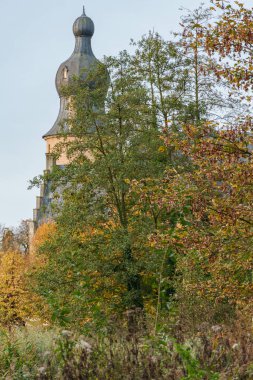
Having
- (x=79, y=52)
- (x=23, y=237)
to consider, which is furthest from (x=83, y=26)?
(x=23, y=237)

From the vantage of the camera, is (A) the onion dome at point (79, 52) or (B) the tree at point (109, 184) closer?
(B) the tree at point (109, 184)

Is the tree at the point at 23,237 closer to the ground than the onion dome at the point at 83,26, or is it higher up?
closer to the ground

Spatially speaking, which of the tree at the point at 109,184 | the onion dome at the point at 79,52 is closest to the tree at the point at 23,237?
the onion dome at the point at 79,52

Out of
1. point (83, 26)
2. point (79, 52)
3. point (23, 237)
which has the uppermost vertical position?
point (83, 26)

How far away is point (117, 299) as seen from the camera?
29.5m

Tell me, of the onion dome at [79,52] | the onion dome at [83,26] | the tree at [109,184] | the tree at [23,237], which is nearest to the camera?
the tree at [109,184]

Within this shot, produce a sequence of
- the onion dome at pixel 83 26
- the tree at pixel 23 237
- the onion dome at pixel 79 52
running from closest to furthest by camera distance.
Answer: the tree at pixel 23 237 → the onion dome at pixel 79 52 → the onion dome at pixel 83 26

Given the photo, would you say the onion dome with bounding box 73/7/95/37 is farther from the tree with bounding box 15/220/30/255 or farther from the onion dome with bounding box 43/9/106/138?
the tree with bounding box 15/220/30/255

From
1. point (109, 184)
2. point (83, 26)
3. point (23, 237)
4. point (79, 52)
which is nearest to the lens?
point (109, 184)

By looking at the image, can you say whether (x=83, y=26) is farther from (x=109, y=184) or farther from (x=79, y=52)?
(x=109, y=184)

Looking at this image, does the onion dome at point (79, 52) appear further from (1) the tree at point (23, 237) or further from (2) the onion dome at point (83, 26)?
(1) the tree at point (23, 237)

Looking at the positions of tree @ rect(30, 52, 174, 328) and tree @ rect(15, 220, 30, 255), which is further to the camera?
tree @ rect(15, 220, 30, 255)

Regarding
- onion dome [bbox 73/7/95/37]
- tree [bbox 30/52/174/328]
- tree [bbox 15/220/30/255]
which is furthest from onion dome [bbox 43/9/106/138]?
tree [bbox 30/52/174/328]

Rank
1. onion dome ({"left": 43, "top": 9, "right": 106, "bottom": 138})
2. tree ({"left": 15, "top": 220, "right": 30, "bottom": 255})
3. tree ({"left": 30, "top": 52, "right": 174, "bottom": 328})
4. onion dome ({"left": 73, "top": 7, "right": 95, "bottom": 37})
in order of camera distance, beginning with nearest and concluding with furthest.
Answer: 1. tree ({"left": 30, "top": 52, "right": 174, "bottom": 328})
2. tree ({"left": 15, "top": 220, "right": 30, "bottom": 255})
3. onion dome ({"left": 43, "top": 9, "right": 106, "bottom": 138})
4. onion dome ({"left": 73, "top": 7, "right": 95, "bottom": 37})
